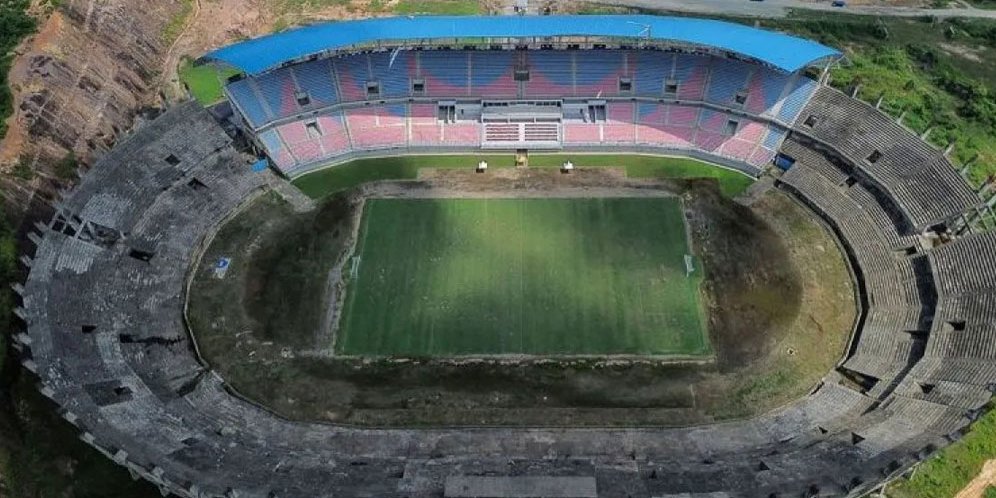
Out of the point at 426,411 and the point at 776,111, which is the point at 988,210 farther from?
the point at 426,411

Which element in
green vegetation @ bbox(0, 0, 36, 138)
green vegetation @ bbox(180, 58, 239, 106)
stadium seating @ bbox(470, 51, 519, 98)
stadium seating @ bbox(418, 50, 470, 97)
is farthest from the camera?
green vegetation @ bbox(180, 58, 239, 106)

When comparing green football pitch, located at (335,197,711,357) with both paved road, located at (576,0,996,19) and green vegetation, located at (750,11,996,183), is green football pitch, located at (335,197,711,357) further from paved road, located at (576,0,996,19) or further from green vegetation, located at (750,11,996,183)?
paved road, located at (576,0,996,19)

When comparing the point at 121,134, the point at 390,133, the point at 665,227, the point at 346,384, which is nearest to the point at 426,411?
the point at 346,384

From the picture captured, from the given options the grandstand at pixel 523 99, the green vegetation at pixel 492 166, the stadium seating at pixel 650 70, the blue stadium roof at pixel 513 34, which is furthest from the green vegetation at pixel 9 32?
the stadium seating at pixel 650 70

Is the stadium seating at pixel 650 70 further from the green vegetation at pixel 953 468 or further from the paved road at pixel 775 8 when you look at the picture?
the green vegetation at pixel 953 468

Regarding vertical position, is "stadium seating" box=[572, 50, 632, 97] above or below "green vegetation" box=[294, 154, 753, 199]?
above

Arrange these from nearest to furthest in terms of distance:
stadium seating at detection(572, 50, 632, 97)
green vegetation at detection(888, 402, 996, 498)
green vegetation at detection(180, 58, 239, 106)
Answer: green vegetation at detection(888, 402, 996, 498), stadium seating at detection(572, 50, 632, 97), green vegetation at detection(180, 58, 239, 106)

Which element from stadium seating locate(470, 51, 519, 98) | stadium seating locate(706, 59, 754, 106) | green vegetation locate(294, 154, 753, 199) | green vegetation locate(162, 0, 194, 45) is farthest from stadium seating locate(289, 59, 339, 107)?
stadium seating locate(706, 59, 754, 106)

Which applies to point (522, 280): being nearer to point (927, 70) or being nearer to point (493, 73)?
point (493, 73)
